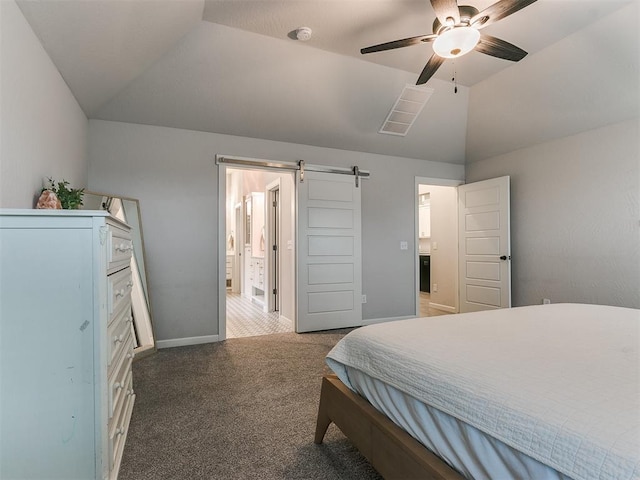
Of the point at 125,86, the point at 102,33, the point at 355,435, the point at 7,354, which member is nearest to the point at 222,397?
the point at 355,435

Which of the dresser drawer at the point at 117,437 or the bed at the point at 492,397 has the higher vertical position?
the bed at the point at 492,397

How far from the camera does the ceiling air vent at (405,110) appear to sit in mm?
3828

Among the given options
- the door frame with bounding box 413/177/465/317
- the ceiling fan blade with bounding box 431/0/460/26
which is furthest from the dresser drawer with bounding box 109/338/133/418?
the door frame with bounding box 413/177/465/317

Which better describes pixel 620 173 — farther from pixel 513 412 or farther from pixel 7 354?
pixel 7 354

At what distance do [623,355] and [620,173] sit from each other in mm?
3200

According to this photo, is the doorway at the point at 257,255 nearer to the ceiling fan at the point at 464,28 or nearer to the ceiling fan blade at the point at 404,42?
the ceiling fan blade at the point at 404,42

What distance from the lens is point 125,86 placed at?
3082mm

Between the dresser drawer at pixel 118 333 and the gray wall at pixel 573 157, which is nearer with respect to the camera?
the dresser drawer at pixel 118 333

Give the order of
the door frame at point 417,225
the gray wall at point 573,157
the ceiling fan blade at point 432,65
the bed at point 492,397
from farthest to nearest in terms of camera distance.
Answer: the door frame at point 417,225 < the gray wall at point 573,157 < the ceiling fan blade at point 432,65 < the bed at point 492,397

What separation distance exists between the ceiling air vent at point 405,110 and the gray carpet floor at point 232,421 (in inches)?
112

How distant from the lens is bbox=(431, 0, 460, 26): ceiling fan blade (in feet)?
→ 6.34

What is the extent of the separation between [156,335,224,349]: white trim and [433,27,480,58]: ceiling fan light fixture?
11.1 ft

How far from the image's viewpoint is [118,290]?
1.66m

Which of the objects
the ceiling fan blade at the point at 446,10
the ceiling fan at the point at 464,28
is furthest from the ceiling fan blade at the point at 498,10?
the ceiling fan blade at the point at 446,10
